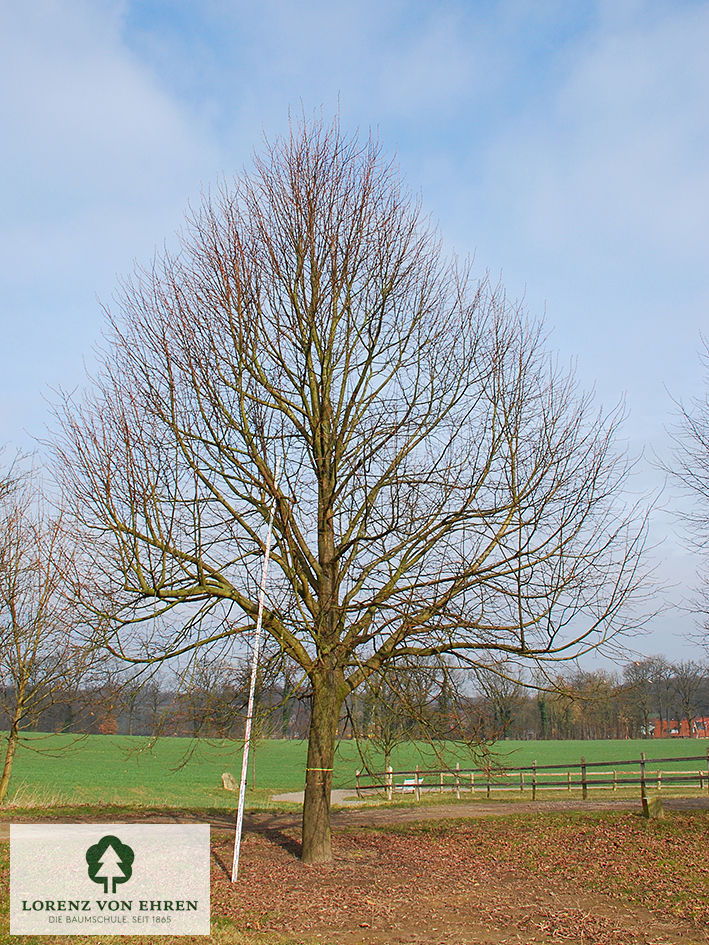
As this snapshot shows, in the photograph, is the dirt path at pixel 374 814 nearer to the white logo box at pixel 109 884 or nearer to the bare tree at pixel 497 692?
the white logo box at pixel 109 884

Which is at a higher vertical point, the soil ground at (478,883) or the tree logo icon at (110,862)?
the tree logo icon at (110,862)

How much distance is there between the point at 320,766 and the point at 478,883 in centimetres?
258

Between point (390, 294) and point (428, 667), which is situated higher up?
→ point (390, 294)

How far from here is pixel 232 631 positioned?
395 inches

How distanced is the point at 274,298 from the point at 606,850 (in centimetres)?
1027

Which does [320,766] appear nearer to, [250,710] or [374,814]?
[250,710]

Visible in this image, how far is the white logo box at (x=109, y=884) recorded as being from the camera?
22.7ft

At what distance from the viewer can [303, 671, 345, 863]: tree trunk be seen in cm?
1024

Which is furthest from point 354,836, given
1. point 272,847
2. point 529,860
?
point 529,860

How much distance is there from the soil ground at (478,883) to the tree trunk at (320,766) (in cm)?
30

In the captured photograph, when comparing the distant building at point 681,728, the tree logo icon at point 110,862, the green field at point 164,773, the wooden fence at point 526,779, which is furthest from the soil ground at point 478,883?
the distant building at point 681,728

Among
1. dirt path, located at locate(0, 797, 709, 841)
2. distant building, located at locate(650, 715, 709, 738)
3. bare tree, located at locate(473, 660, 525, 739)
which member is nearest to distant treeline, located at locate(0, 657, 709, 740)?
bare tree, located at locate(473, 660, 525, 739)

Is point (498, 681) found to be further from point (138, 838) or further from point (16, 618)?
point (16, 618)

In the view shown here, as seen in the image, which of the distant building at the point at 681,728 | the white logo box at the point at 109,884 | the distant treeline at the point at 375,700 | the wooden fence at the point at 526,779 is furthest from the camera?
the distant building at the point at 681,728
